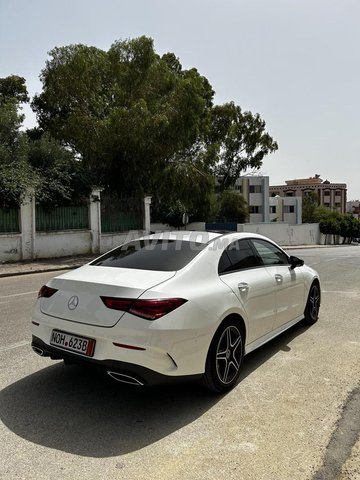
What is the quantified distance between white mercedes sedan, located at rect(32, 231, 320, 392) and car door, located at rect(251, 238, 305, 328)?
0.11 meters

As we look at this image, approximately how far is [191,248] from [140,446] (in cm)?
189

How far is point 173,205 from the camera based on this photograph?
96.0 feet

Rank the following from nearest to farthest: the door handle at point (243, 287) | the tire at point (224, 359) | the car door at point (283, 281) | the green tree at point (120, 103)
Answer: the tire at point (224, 359) → the door handle at point (243, 287) → the car door at point (283, 281) → the green tree at point (120, 103)

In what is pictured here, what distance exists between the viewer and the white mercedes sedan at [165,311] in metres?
3.28

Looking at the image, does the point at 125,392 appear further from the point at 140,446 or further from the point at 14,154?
the point at 14,154

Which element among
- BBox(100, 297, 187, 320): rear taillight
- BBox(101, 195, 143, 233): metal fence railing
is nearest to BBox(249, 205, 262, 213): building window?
BBox(101, 195, 143, 233): metal fence railing

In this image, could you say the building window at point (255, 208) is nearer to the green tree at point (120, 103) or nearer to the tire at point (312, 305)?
the green tree at point (120, 103)

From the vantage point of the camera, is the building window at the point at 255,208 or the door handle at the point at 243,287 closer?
the door handle at the point at 243,287

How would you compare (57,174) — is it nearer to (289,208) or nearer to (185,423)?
(185,423)

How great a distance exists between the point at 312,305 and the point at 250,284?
7.56 ft

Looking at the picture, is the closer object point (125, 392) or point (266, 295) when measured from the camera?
point (125, 392)

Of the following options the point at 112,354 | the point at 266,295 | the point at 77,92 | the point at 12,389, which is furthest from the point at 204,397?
the point at 77,92

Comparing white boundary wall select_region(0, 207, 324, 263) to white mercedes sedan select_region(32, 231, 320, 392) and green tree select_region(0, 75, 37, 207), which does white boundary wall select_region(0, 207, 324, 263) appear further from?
white mercedes sedan select_region(32, 231, 320, 392)

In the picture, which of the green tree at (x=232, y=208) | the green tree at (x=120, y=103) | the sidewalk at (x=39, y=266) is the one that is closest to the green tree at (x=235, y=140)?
the green tree at (x=232, y=208)
